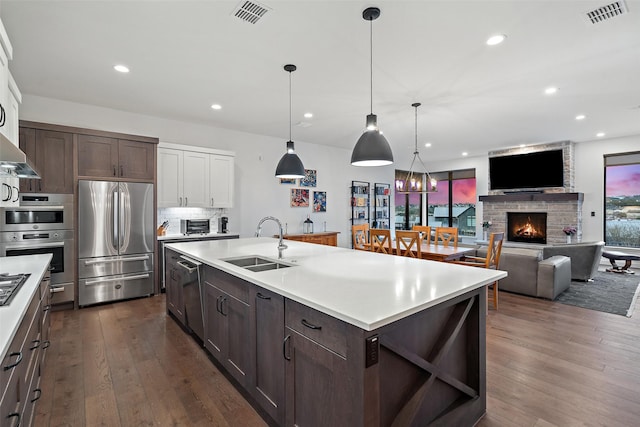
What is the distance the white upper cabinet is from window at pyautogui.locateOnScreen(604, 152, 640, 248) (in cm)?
807

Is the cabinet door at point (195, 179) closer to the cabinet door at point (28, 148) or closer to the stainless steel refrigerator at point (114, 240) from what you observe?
the stainless steel refrigerator at point (114, 240)

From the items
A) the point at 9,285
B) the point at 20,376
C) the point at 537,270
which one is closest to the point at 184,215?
the point at 9,285

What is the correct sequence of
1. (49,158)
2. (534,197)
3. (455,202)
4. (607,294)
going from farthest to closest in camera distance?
1. (455,202)
2. (534,197)
3. (607,294)
4. (49,158)

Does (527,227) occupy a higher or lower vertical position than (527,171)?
lower

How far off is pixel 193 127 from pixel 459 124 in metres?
4.68

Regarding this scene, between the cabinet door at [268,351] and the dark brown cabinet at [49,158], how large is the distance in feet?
11.8

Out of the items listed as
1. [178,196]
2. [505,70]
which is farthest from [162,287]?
[505,70]

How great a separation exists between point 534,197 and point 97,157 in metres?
8.69

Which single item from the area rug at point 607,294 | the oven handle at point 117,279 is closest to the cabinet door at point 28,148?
the oven handle at point 117,279

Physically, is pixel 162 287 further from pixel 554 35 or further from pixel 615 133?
pixel 615 133

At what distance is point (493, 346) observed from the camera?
2.95m

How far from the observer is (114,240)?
4.27 metres

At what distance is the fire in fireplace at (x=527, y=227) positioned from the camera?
7586 millimetres

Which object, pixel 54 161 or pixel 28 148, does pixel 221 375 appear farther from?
pixel 28 148
